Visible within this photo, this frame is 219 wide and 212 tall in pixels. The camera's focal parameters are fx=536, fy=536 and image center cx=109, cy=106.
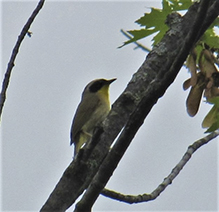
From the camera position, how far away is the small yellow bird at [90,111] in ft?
23.5

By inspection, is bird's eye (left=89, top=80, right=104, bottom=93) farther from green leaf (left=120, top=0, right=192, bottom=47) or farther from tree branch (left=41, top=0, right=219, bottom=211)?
green leaf (left=120, top=0, right=192, bottom=47)

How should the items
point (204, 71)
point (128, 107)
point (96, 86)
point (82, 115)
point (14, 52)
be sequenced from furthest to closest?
point (96, 86) → point (82, 115) → point (128, 107) → point (204, 71) → point (14, 52)

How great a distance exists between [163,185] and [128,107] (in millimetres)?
509

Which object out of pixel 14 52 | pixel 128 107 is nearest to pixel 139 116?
pixel 14 52

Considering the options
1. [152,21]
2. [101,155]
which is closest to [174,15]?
[152,21]

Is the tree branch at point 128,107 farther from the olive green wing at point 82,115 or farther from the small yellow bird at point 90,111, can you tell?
the olive green wing at point 82,115

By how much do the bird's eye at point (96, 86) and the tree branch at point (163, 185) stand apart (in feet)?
15.8

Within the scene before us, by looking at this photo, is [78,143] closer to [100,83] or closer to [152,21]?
[100,83]

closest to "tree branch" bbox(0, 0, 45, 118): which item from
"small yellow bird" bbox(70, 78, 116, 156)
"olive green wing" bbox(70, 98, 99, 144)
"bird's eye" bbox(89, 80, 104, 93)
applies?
"small yellow bird" bbox(70, 78, 116, 156)

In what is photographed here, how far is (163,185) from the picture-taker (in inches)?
118

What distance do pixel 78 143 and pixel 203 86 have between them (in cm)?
427

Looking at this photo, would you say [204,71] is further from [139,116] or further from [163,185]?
[139,116]

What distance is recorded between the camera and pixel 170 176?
314cm

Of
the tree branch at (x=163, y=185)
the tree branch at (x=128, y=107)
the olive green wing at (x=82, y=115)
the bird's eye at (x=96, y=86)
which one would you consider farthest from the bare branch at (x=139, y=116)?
the bird's eye at (x=96, y=86)
